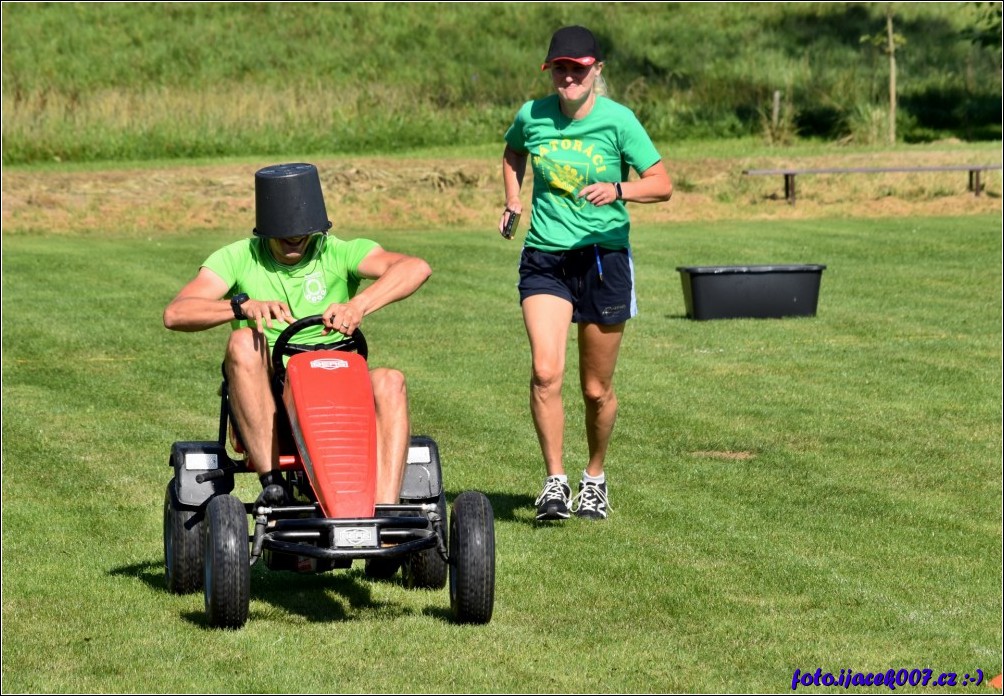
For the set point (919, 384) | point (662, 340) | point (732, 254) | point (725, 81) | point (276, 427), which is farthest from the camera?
point (725, 81)

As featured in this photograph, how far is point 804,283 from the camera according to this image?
14.8 meters

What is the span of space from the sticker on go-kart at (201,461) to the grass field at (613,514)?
0.51 meters

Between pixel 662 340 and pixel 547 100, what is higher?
pixel 547 100

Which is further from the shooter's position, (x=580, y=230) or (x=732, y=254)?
(x=732, y=254)

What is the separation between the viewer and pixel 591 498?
7.78 meters

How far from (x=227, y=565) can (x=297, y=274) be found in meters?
1.32

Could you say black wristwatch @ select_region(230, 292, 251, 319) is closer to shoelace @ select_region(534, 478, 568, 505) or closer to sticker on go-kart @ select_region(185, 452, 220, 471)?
sticker on go-kart @ select_region(185, 452, 220, 471)

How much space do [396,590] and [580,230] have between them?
2007 millimetres

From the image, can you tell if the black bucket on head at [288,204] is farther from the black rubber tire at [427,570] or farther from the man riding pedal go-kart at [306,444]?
the black rubber tire at [427,570]

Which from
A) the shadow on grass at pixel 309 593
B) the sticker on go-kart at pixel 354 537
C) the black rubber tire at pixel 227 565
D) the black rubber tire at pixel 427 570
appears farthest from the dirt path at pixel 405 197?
the sticker on go-kart at pixel 354 537

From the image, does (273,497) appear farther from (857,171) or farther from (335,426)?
(857,171)

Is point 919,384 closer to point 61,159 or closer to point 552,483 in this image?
point 552,483

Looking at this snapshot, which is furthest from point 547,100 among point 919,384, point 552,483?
point 919,384

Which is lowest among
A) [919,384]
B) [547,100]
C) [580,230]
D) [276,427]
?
[919,384]
